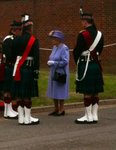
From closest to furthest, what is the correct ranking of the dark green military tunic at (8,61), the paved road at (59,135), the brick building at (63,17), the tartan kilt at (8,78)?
the paved road at (59,135) < the dark green military tunic at (8,61) < the tartan kilt at (8,78) < the brick building at (63,17)

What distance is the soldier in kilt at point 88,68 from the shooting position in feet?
38.0

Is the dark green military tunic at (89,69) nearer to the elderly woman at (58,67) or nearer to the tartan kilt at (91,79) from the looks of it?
the tartan kilt at (91,79)

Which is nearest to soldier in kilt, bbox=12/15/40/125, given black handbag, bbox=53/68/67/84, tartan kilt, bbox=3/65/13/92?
tartan kilt, bbox=3/65/13/92

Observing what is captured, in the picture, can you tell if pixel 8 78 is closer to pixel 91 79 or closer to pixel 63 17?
pixel 91 79

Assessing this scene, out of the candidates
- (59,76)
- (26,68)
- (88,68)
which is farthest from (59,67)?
(26,68)

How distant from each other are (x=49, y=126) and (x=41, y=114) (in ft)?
5.72

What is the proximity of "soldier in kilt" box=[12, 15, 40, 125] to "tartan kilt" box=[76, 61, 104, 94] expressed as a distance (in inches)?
38.8

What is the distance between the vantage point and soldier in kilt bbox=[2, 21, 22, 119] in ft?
39.0

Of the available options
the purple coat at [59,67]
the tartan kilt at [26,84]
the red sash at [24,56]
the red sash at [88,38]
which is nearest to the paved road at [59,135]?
the purple coat at [59,67]

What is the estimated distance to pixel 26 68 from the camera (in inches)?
444

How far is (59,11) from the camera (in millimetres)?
23266

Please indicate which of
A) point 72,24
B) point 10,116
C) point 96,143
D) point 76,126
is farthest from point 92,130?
point 72,24

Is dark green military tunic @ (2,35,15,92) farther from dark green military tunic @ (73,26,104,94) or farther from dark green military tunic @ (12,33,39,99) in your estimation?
dark green military tunic @ (73,26,104,94)

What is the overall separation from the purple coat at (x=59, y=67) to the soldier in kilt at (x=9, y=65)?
3.07 feet
